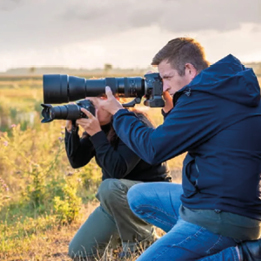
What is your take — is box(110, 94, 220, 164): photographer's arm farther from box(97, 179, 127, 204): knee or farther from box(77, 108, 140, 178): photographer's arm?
box(97, 179, 127, 204): knee

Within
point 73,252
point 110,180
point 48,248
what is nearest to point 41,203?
point 48,248

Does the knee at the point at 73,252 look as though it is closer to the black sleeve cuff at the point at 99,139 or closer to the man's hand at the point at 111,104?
the black sleeve cuff at the point at 99,139

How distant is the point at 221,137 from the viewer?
2.20m

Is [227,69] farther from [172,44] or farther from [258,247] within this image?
[258,247]

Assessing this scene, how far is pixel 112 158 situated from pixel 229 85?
3.79 ft

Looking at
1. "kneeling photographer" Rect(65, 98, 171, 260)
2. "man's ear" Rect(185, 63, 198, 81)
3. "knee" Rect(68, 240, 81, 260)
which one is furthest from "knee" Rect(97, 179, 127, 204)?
"man's ear" Rect(185, 63, 198, 81)

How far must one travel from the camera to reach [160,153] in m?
2.25

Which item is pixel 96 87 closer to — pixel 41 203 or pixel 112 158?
pixel 112 158

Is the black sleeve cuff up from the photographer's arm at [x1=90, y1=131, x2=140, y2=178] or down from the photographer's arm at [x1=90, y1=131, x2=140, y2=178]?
up

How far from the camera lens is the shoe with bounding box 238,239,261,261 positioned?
91.4 inches

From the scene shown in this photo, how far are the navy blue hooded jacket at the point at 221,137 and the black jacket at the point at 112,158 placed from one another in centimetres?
89

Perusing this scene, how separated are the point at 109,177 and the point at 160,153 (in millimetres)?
1292

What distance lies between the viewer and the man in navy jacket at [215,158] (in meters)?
2.18

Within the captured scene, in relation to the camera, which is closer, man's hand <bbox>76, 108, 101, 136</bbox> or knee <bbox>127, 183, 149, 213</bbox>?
knee <bbox>127, 183, 149, 213</bbox>
